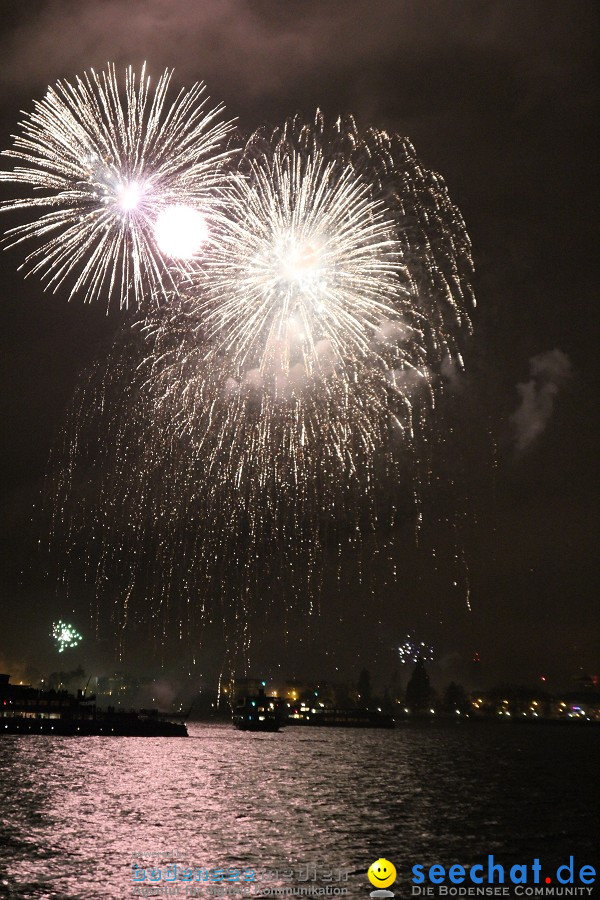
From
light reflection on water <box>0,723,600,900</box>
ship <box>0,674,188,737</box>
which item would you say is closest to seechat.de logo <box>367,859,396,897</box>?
light reflection on water <box>0,723,600,900</box>

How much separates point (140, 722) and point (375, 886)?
118 m

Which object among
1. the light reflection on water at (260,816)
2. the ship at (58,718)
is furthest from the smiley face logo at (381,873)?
the ship at (58,718)

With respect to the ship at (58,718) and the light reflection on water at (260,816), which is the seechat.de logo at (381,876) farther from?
the ship at (58,718)

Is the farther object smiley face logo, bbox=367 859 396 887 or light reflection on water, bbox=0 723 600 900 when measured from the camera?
light reflection on water, bbox=0 723 600 900

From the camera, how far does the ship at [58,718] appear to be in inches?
5300

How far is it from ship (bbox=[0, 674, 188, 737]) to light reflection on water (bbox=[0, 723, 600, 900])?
4132cm

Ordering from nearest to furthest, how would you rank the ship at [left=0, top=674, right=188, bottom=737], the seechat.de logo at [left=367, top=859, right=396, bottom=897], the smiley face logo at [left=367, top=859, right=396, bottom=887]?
the seechat.de logo at [left=367, top=859, right=396, bottom=897] → the smiley face logo at [left=367, top=859, right=396, bottom=887] → the ship at [left=0, top=674, right=188, bottom=737]

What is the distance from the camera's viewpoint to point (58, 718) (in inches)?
5413

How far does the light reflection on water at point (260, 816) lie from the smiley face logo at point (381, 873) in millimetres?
524

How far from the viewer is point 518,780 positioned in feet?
286

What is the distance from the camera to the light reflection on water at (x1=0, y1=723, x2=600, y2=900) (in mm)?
37031

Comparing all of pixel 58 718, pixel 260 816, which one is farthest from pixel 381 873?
pixel 58 718

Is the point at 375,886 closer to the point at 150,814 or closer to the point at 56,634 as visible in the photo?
the point at 150,814

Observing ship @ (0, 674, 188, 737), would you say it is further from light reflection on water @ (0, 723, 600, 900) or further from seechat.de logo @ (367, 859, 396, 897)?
seechat.de logo @ (367, 859, 396, 897)
